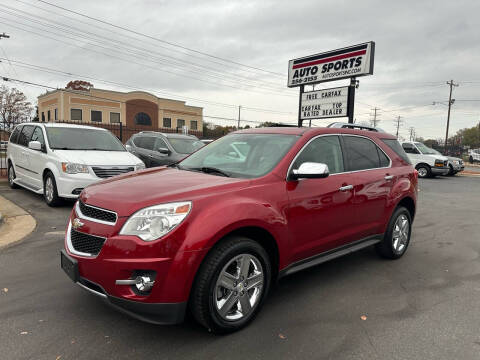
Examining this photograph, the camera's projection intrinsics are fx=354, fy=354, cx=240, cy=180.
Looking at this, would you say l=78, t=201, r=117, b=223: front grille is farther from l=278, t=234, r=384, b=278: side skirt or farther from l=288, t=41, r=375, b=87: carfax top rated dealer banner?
l=288, t=41, r=375, b=87: carfax top rated dealer banner

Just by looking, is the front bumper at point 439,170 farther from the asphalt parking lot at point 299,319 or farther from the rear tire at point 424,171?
the asphalt parking lot at point 299,319

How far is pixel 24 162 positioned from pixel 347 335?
827 centimetres

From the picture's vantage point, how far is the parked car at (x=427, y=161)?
17.8 metres

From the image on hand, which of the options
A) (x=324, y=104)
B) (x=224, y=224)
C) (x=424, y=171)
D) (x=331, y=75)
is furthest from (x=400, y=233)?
(x=424, y=171)

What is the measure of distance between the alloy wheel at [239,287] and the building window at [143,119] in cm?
5437

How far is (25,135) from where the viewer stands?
339 inches

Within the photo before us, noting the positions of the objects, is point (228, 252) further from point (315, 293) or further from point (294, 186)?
point (315, 293)

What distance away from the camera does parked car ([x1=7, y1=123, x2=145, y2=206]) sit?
22.6ft

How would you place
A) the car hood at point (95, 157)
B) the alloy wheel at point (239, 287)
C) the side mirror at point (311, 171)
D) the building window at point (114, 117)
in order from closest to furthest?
the alloy wheel at point (239, 287)
the side mirror at point (311, 171)
the car hood at point (95, 157)
the building window at point (114, 117)

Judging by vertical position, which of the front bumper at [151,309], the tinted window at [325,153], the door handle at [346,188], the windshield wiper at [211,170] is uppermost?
the tinted window at [325,153]

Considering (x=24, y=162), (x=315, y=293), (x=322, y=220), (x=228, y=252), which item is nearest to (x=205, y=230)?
(x=228, y=252)

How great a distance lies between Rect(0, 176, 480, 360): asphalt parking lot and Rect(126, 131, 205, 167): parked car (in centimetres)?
631

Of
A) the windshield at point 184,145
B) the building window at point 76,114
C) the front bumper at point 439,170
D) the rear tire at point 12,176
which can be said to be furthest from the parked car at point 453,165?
the building window at point 76,114

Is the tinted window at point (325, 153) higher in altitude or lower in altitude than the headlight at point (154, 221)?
higher
